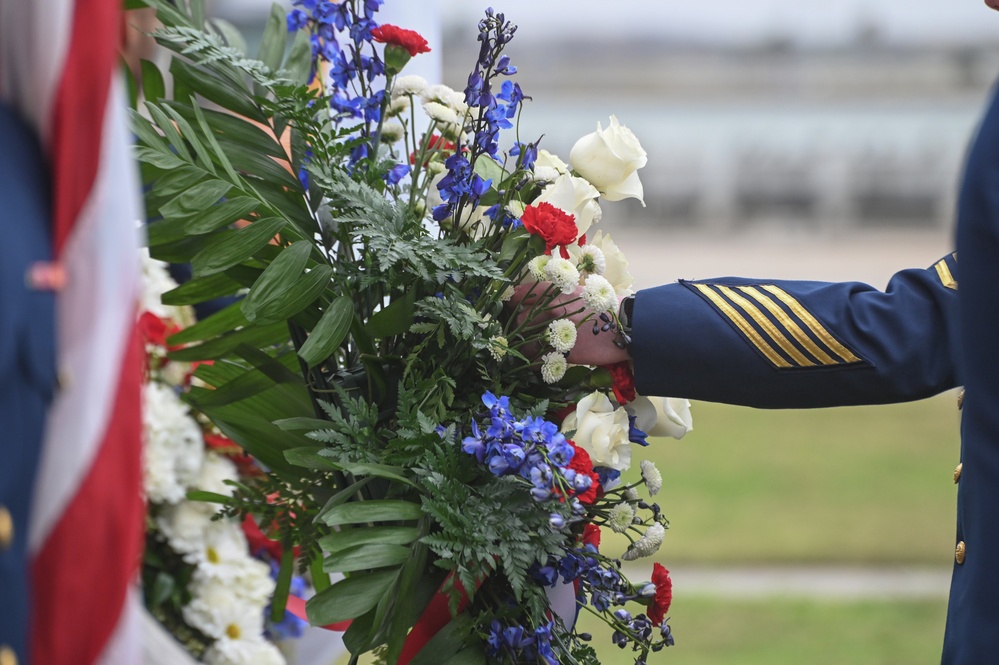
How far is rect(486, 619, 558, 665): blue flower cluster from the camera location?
2.82 feet

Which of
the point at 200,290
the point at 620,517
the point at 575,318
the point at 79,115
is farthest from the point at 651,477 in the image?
the point at 79,115

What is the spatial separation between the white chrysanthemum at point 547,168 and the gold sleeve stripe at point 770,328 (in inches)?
9.0

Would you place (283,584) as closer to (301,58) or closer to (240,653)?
(240,653)

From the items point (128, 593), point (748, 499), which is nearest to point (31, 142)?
point (128, 593)

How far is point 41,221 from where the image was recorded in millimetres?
589

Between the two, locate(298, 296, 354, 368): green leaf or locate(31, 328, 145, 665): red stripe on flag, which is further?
locate(298, 296, 354, 368): green leaf

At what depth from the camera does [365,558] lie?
0.86 meters

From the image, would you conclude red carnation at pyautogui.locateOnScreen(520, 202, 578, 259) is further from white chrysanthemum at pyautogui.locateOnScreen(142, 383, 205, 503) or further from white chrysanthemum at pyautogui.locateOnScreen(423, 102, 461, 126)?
white chrysanthemum at pyautogui.locateOnScreen(142, 383, 205, 503)

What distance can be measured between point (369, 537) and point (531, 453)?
Result: 0.51 ft

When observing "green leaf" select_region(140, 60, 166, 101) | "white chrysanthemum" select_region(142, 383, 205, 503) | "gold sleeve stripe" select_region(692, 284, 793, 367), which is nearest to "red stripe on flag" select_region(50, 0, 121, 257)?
"green leaf" select_region(140, 60, 166, 101)

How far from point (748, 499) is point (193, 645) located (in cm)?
391

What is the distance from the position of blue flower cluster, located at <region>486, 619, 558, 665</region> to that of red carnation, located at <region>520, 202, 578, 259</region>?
319mm

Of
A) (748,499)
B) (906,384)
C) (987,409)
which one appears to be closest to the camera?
(987,409)

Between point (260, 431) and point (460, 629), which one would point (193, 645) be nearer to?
point (260, 431)
